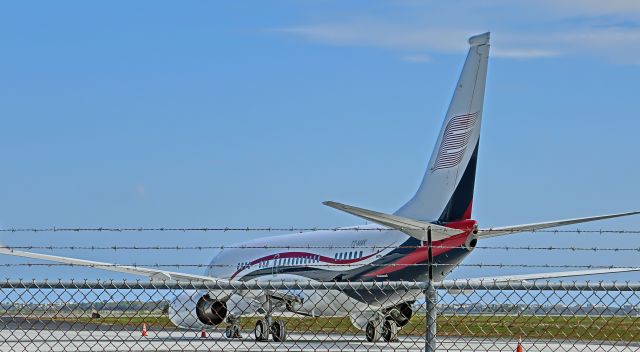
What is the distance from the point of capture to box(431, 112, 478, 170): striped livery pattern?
27.5 meters

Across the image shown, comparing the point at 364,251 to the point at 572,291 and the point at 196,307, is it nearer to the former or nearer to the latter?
the point at 196,307

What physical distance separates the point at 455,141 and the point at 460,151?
0.97 feet

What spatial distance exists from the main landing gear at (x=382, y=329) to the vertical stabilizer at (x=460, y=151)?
7.99 feet

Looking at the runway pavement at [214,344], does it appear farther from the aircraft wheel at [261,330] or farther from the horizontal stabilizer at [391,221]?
the horizontal stabilizer at [391,221]

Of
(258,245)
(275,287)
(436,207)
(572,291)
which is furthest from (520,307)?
(258,245)

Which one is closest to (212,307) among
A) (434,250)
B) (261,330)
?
(261,330)

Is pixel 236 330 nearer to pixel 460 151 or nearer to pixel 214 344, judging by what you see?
pixel 214 344

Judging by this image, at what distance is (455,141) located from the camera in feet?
90.9

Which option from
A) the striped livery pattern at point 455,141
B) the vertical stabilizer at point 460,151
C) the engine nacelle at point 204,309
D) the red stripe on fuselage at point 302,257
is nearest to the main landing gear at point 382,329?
the red stripe on fuselage at point 302,257

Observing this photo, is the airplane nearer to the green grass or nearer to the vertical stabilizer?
the vertical stabilizer

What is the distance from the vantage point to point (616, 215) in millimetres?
17797

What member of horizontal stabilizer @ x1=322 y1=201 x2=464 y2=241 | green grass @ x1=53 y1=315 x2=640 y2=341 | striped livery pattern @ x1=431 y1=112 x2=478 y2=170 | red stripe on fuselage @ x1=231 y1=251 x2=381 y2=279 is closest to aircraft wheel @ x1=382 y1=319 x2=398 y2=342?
green grass @ x1=53 y1=315 x2=640 y2=341

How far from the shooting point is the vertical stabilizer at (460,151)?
27.1 meters

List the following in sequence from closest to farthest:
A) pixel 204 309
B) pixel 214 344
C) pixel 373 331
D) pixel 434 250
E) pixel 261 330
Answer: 1. pixel 214 344
2. pixel 434 250
3. pixel 373 331
4. pixel 261 330
5. pixel 204 309
